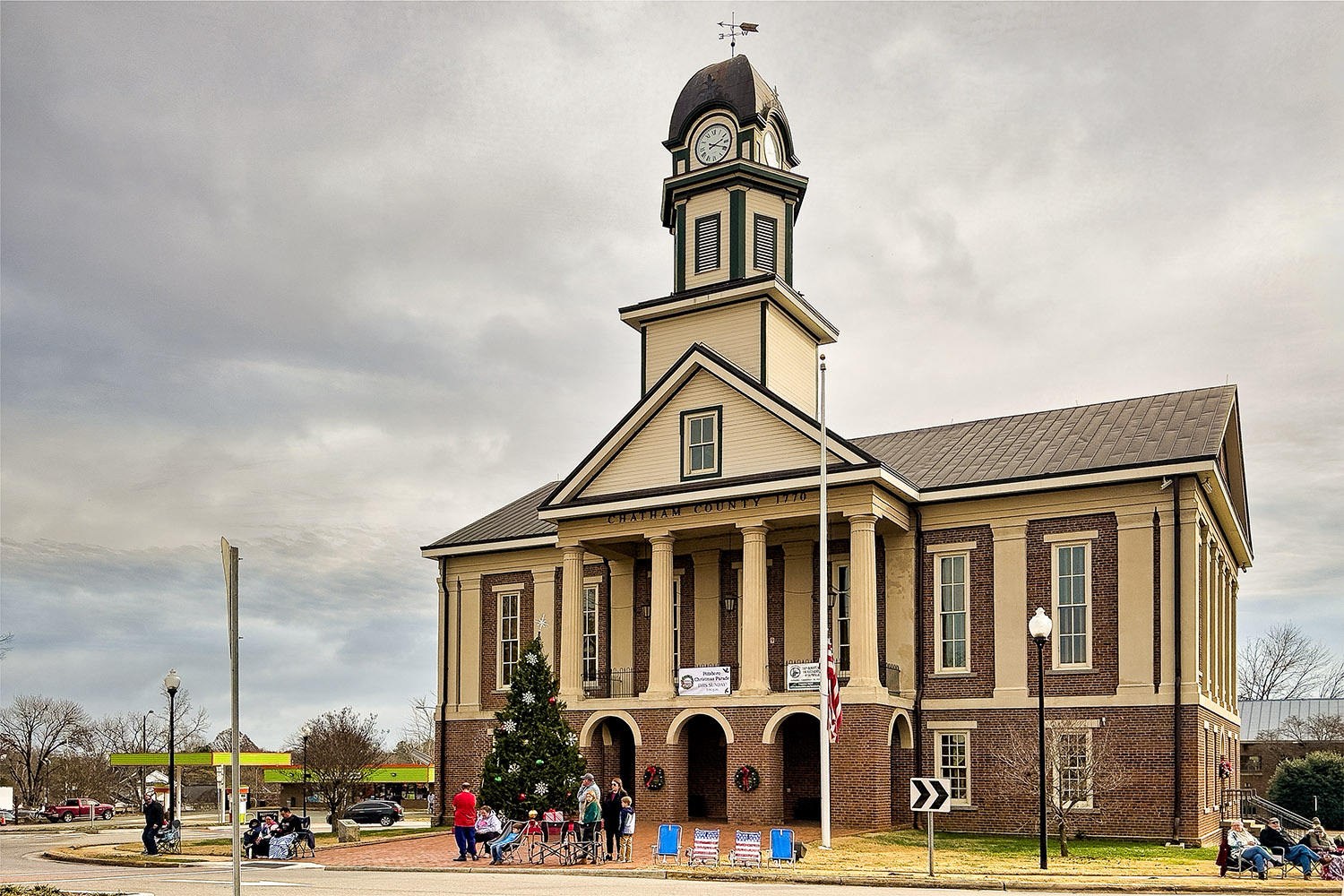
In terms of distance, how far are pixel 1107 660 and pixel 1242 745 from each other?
43770 mm

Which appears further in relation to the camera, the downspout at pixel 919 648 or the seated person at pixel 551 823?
the downspout at pixel 919 648

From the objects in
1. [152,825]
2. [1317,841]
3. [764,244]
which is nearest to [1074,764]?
[1317,841]

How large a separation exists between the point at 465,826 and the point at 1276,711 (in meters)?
61.9

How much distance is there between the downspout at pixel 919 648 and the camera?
1442 inches

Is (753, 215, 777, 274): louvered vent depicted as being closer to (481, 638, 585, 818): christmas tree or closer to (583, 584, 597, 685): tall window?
(583, 584, 597, 685): tall window

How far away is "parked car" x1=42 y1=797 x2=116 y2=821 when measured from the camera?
222 feet

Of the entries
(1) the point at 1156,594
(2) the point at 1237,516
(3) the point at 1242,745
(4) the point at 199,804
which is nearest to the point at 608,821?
(1) the point at 1156,594

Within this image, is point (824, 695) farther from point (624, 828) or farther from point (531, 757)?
point (531, 757)

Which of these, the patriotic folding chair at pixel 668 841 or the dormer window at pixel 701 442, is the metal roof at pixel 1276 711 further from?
the patriotic folding chair at pixel 668 841

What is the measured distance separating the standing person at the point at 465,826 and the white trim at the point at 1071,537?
17.1 m

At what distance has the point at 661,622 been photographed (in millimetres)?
37344

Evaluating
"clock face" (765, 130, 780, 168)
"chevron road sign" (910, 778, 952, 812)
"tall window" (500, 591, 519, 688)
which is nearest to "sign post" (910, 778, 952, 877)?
"chevron road sign" (910, 778, 952, 812)

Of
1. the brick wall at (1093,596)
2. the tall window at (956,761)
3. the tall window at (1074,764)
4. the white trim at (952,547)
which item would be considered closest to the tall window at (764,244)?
the white trim at (952,547)

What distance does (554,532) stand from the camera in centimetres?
4366
